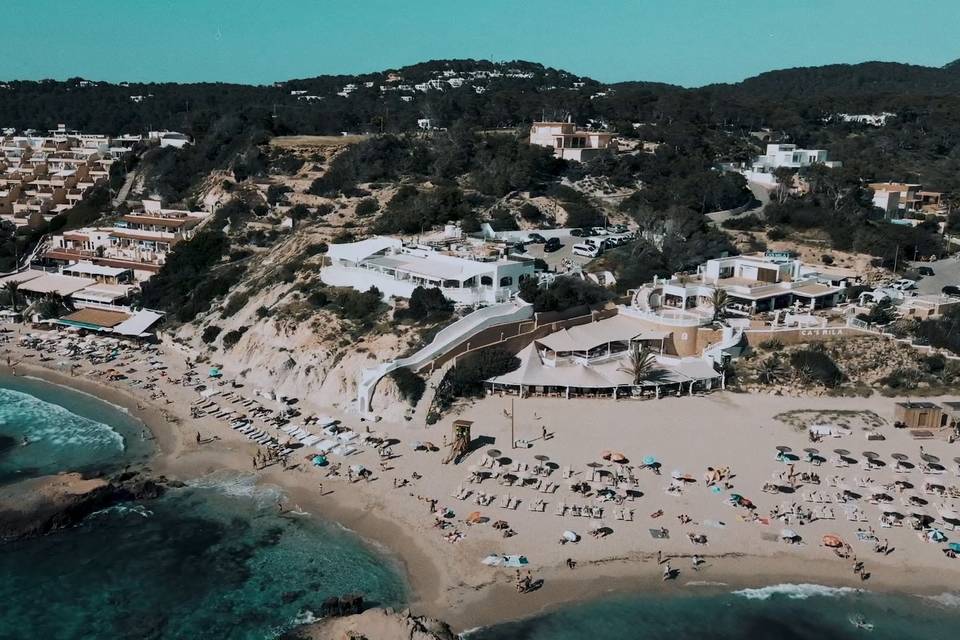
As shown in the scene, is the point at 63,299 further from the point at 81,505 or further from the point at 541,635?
the point at 541,635

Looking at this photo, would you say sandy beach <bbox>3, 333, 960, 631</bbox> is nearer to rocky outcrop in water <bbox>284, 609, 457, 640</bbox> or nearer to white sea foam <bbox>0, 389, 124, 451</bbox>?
rocky outcrop in water <bbox>284, 609, 457, 640</bbox>

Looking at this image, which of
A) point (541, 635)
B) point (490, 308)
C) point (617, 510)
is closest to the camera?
point (541, 635)

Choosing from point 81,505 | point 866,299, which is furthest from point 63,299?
point 866,299

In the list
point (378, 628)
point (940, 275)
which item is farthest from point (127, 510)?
point (940, 275)

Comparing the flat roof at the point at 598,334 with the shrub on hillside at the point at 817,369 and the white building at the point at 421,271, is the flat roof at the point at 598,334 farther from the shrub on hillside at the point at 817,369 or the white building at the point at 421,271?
the shrub on hillside at the point at 817,369

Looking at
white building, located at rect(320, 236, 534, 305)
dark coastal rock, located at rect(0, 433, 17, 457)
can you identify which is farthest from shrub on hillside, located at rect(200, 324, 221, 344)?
dark coastal rock, located at rect(0, 433, 17, 457)

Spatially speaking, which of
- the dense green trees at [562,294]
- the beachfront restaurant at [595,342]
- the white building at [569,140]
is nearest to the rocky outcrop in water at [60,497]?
A: the beachfront restaurant at [595,342]
